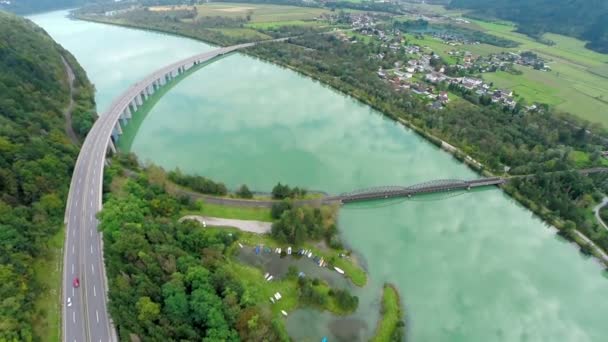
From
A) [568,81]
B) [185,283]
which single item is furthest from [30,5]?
[568,81]

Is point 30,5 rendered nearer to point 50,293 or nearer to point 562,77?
point 50,293

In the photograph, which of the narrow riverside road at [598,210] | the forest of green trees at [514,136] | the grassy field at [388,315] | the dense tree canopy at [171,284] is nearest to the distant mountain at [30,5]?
the forest of green trees at [514,136]

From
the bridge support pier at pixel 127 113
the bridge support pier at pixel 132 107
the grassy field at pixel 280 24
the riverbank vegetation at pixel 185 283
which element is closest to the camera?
the riverbank vegetation at pixel 185 283

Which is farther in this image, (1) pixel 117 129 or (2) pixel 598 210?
(1) pixel 117 129

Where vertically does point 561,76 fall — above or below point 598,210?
above

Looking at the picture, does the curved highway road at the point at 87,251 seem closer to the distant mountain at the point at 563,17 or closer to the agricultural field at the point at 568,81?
the agricultural field at the point at 568,81
